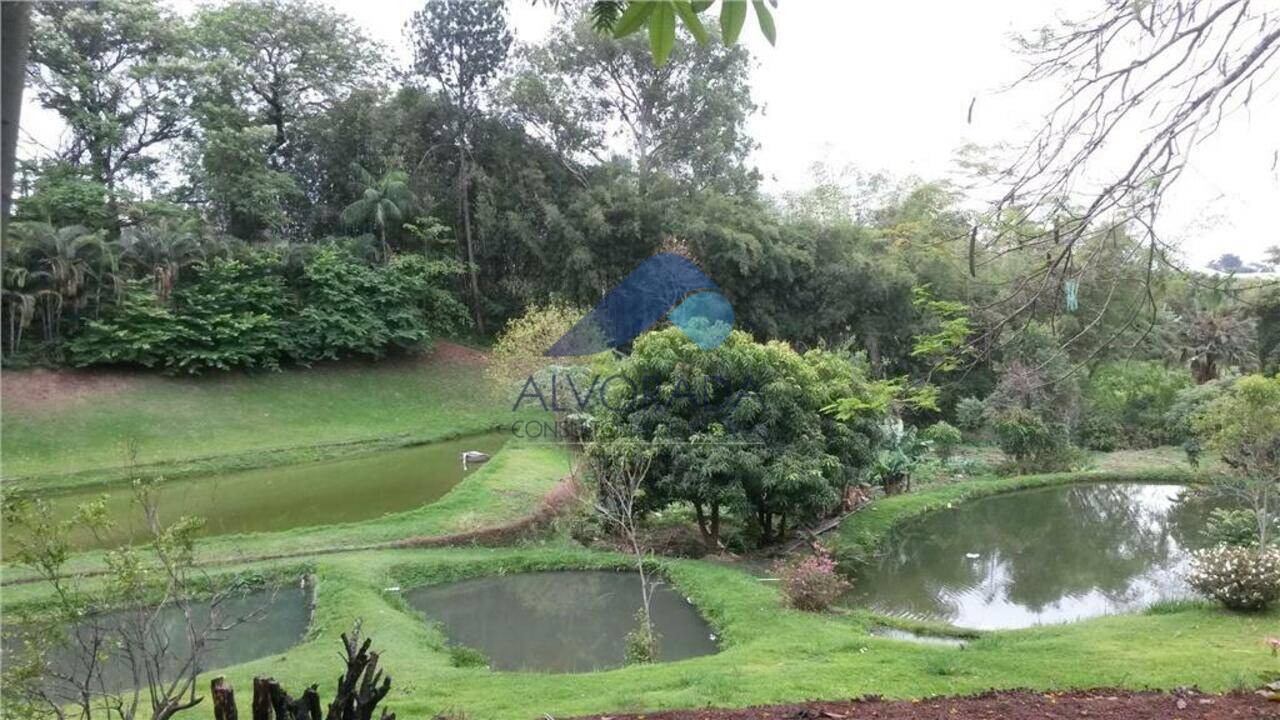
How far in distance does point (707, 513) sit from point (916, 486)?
480cm

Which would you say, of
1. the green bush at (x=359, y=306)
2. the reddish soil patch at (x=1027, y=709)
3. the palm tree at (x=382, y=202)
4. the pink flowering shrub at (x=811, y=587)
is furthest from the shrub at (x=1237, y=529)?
the palm tree at (x=382, y=202)

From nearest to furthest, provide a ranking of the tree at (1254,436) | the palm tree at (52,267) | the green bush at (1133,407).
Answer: the tree at (1254,436) < the palm tree at (52,267) < the green bush at (1133,407)

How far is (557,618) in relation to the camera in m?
8.41

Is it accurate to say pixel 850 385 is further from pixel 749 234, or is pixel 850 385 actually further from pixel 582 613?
pixel 749 234

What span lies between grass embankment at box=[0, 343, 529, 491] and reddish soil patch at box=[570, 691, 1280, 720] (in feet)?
42.4

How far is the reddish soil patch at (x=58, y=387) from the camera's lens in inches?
647

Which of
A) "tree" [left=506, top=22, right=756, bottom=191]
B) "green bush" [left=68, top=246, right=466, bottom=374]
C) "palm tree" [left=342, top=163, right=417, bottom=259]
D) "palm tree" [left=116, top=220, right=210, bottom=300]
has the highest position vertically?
"tree" [left=506, top=22, right=756, bottom=191]

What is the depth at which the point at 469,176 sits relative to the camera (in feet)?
82.0

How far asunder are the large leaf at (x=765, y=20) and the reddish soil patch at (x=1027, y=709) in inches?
136

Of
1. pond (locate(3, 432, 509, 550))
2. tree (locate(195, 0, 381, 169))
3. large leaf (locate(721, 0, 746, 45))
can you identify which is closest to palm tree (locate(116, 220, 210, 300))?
tree (locate(195, 0, 381, 169))

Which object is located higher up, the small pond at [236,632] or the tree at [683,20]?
the tree at [683,20]

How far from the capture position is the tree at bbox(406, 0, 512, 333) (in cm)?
2447

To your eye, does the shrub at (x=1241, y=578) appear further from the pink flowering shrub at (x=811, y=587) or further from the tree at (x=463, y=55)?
the tree at (x=463, y=55)

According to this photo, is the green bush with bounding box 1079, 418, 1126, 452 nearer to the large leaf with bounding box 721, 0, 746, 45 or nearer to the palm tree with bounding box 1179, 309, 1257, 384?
the palm tree with bounding box 1179, 309, 1257, 384
